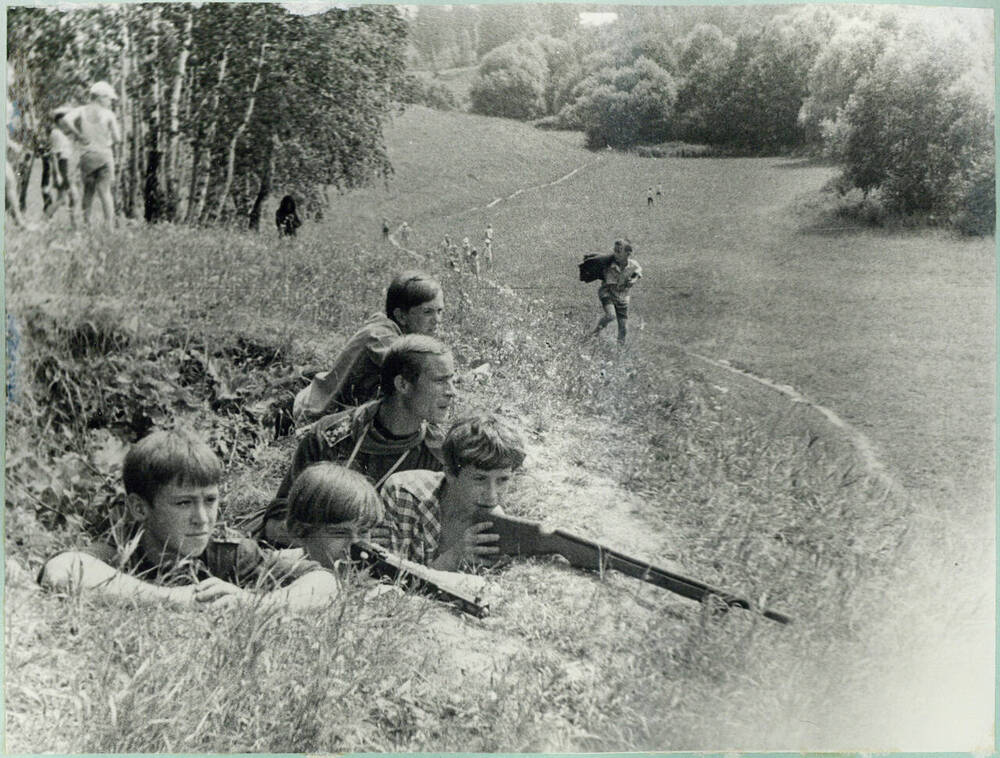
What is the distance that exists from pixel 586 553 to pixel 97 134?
307 cm

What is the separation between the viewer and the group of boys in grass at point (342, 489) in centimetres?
500

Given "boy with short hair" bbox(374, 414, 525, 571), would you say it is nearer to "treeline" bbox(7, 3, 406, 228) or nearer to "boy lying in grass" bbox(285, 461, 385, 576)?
"boy lying in grass" bbox(285, 461, 385, 576)

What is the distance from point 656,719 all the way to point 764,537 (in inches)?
39.2

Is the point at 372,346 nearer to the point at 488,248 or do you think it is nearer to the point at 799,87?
the point at 488,248

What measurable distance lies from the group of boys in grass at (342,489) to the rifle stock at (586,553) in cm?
10

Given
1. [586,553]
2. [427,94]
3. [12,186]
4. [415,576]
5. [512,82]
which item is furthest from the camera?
[512,82]

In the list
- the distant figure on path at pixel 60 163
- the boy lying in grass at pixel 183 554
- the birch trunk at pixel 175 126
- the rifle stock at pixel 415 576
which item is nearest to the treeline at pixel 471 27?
the birch trunk at pixel 175 126

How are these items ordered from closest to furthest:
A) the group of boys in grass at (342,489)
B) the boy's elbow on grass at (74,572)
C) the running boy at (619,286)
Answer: the boy's elbow on grass at (74,572) → the group of boys in grass at (342,489) → the running boy at (619,286)

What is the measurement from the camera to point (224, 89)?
18.1 ft

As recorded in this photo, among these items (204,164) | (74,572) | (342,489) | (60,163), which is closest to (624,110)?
(204,164)

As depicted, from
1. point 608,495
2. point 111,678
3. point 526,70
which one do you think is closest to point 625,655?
point 608,495

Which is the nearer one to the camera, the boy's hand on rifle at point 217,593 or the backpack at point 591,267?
the boy's hand on rifle at point 217,593

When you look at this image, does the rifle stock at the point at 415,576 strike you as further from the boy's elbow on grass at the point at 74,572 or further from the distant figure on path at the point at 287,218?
the distant figure on path at the point at 287,218

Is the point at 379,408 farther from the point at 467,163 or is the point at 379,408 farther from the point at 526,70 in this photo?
the point at 526,70
